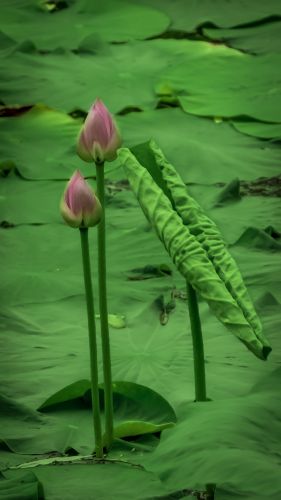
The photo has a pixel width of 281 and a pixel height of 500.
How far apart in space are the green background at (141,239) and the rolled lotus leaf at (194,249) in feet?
0.29

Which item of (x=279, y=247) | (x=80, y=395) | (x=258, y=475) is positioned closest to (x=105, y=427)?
(x=80, y=395)

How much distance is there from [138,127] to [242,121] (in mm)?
255

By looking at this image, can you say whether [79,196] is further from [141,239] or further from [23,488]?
[141,239]

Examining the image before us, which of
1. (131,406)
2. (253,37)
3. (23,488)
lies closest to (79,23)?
(253,37)

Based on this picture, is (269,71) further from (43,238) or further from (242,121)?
(43,238)

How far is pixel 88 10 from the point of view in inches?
143

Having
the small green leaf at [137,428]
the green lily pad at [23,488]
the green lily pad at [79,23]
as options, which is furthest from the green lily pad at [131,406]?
the green lily pad at [79,23]

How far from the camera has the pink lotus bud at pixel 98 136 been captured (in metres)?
1.39

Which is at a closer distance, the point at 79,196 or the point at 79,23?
the point at 79,196

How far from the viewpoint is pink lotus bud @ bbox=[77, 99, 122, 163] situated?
4.57 ft

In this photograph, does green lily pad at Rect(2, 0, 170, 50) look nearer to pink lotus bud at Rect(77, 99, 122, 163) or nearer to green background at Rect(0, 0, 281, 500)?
green background at Rect(0, 0, 281, 500)

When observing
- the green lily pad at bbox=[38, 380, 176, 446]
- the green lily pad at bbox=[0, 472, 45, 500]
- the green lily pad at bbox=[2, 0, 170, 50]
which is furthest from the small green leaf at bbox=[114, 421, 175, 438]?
the green lily pad at bbox=[2, 0, 170, 50]

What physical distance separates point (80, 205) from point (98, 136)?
0.10m

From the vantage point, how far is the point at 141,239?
2.13 m
